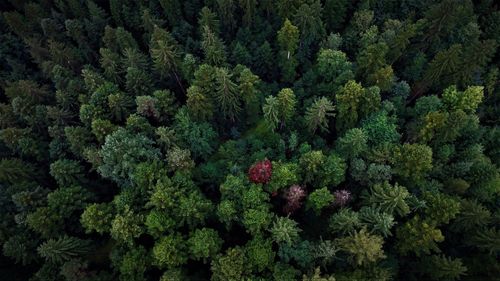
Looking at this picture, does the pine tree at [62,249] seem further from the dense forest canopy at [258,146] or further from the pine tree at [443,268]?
the pine tree at [443,268]

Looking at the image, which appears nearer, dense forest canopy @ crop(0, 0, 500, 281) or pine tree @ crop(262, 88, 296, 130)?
dense forest canopy @ crop(0, 0, 500, 281)

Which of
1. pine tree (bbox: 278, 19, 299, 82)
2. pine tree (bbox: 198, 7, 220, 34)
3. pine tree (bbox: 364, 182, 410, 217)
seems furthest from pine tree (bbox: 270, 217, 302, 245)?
pine tree (bbox: 198, 7, 220, 34)

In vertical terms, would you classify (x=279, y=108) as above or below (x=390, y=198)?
above

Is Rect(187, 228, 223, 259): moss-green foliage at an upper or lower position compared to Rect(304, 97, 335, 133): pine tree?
lower

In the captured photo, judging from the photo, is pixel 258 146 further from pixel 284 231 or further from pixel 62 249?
pixel 62 249

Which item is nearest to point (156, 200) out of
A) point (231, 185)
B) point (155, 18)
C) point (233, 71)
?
point (231, 185)

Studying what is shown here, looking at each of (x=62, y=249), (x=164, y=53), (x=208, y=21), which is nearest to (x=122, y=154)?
(x=62, y=249)

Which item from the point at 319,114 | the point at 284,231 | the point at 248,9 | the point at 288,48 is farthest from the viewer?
the point at 248,9

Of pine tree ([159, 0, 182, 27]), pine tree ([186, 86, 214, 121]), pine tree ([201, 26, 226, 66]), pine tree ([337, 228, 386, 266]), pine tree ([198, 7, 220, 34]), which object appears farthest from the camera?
pine tree ([159, 0, 182, 27])

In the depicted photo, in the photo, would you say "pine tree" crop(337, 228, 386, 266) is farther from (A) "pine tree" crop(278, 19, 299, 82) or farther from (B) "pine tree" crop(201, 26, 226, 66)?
(B) "pine tree" crop(201, 26, 226, 66)
